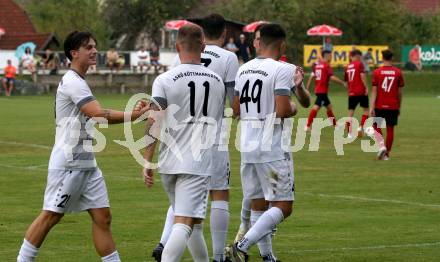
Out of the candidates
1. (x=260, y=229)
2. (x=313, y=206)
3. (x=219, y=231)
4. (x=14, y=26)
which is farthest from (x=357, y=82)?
(x=14, y=26)

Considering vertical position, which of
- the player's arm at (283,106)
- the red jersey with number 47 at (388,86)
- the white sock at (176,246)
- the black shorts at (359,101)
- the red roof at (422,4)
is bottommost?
the red roof at (422,4)

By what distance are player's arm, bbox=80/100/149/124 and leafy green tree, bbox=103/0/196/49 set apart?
3237 inches

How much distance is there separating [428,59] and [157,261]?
211ft

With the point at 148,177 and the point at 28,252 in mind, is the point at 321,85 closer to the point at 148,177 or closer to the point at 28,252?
the point at 28,252

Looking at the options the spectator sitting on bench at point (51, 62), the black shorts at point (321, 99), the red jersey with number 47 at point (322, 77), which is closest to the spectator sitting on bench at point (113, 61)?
the spectator sitting on bench at point (51, 62)

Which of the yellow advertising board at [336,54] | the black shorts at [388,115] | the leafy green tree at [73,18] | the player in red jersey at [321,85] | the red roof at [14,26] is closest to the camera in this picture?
the black shorts at [388,115]

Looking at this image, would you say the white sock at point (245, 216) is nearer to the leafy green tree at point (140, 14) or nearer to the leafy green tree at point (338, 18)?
the leafy green tree at point (338, 18)

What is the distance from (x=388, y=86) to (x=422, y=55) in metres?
52.3

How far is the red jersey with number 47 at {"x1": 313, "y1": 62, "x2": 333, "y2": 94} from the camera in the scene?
30922 millimetres

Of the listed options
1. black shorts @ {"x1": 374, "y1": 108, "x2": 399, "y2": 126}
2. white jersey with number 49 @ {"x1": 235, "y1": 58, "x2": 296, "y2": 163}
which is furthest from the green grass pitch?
white jersey with number 49 @ {"x1": 235, "y1": 58, "x2": 296, "y2": 163}

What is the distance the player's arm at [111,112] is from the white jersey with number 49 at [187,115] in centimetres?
22

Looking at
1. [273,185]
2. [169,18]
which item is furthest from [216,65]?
[169,18]

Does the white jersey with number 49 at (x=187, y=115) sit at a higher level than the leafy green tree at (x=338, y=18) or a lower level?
higher

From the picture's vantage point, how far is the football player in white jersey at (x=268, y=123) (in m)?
11.4
